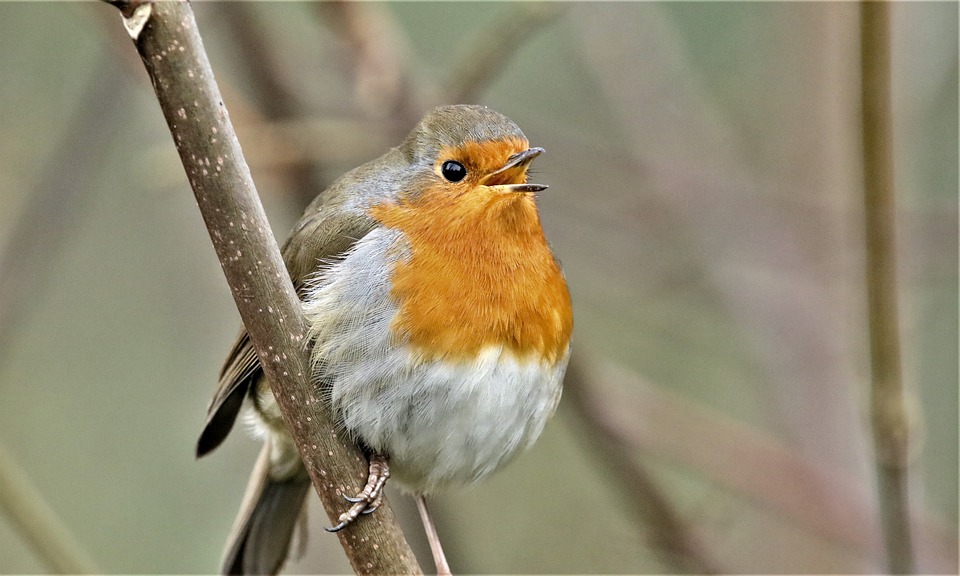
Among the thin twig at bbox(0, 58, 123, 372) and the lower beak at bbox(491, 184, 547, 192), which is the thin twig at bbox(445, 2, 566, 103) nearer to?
the lower beak at bbox(491, 184, 547, 192)

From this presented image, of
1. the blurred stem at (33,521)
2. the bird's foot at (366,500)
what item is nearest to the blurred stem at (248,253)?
the bird's foot at (366,500)

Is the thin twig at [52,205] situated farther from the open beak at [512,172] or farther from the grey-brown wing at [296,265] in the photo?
the open beak at [512,172]

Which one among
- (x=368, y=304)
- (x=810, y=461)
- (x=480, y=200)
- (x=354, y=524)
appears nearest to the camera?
(x=354, y=524)

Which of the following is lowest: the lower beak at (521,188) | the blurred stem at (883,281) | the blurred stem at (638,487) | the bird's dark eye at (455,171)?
the blurred stem at (638,487)

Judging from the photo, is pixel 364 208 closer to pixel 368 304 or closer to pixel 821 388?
pixel 368 304

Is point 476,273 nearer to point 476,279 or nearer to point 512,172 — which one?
point 476,279

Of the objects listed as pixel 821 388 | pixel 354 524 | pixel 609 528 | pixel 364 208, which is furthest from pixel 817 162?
pixel 354 524

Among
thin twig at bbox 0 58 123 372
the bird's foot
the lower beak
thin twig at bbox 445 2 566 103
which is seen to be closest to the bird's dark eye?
the lower beak
